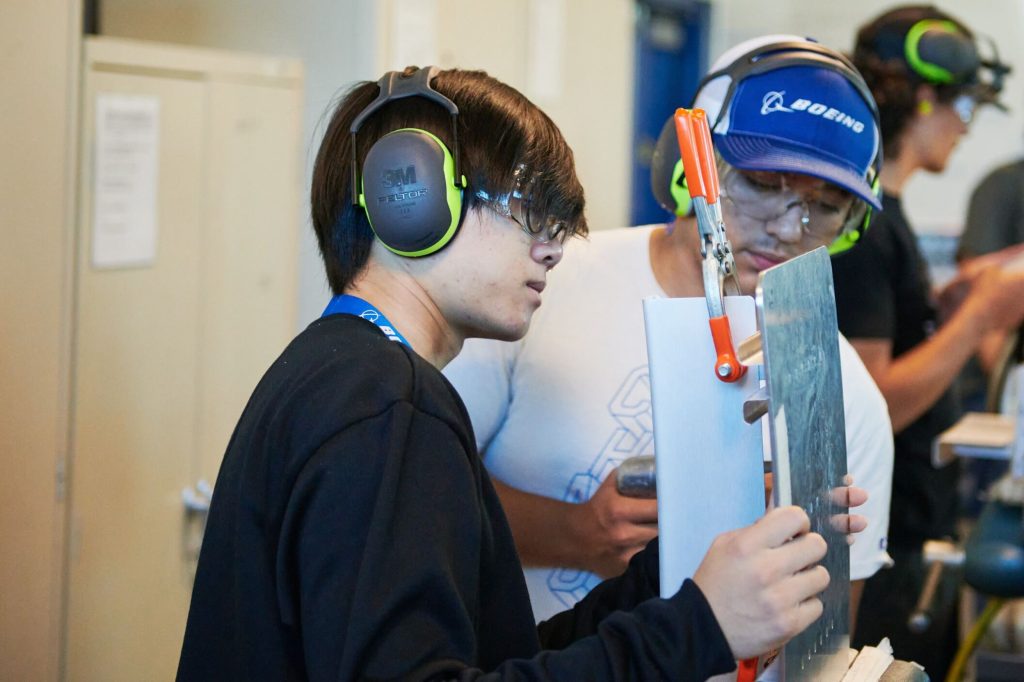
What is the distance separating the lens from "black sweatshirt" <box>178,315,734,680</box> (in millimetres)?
766

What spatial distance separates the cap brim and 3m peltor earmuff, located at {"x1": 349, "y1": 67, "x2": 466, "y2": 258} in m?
0.42

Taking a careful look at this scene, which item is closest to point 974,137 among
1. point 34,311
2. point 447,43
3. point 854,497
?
point 447,43

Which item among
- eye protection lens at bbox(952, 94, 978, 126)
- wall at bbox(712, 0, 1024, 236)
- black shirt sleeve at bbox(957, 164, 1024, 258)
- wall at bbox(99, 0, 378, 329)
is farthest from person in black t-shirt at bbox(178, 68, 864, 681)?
wall at bbox(712, 0, 1024, 236)

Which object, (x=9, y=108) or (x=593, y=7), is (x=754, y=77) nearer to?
(x=9, y=108)

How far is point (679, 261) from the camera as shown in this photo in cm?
138

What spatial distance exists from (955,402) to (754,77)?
1.56 metres

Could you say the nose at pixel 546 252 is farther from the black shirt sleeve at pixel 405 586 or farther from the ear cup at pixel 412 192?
the black shirt sleeve at pixel 405 586

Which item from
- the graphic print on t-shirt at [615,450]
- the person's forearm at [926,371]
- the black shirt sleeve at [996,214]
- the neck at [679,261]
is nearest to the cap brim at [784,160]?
the neck at [679,261]

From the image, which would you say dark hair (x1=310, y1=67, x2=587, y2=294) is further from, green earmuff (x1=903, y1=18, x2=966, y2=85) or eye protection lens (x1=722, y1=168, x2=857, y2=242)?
green earmuff (x1=903, y1=18, x2=966, y2=85)

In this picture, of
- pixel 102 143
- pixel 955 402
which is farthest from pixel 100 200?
pixel 955 402

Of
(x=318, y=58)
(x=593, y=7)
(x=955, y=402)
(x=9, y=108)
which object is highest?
(x=593, y=7)

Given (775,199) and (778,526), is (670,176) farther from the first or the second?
(778,526)

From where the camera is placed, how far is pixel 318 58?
2988 mm

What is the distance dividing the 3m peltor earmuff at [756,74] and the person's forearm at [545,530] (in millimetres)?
383
